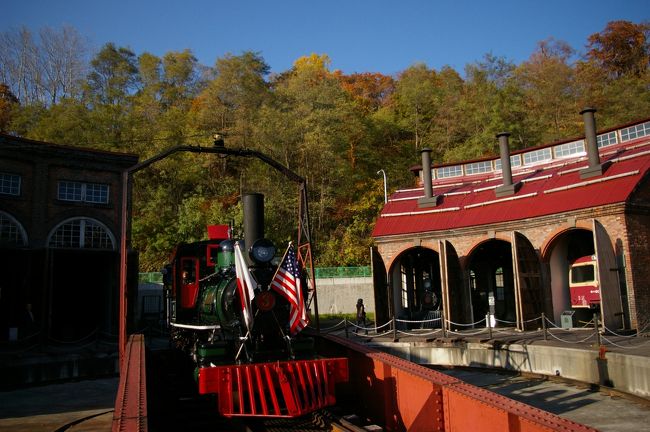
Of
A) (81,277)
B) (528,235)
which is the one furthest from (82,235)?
(528,235)

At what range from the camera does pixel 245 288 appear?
844 centimetres

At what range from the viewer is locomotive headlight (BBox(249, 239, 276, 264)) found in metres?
8.92

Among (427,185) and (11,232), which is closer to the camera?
(11,232)

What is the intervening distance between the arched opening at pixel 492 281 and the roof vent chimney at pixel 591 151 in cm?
514

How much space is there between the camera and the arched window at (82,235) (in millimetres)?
21752

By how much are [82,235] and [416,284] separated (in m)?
15.5

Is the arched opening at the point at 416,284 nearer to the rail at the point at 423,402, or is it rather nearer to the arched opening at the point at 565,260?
the arched opening at the point at 565,260

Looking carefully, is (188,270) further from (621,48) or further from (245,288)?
(621,48)

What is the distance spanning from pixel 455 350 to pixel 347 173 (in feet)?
76.3

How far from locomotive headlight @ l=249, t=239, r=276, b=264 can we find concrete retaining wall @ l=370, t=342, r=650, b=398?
8.50 metres

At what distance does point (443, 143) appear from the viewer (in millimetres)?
44562

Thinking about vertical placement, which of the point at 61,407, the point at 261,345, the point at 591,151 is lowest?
the point at 61,407

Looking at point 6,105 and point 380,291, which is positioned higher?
point 6,105

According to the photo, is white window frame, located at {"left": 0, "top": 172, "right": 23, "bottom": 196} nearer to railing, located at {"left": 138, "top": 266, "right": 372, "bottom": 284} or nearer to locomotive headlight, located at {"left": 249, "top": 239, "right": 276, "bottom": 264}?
railing, located at {"left": 138, "top": 266, "right": 372, "bottom": 284}
